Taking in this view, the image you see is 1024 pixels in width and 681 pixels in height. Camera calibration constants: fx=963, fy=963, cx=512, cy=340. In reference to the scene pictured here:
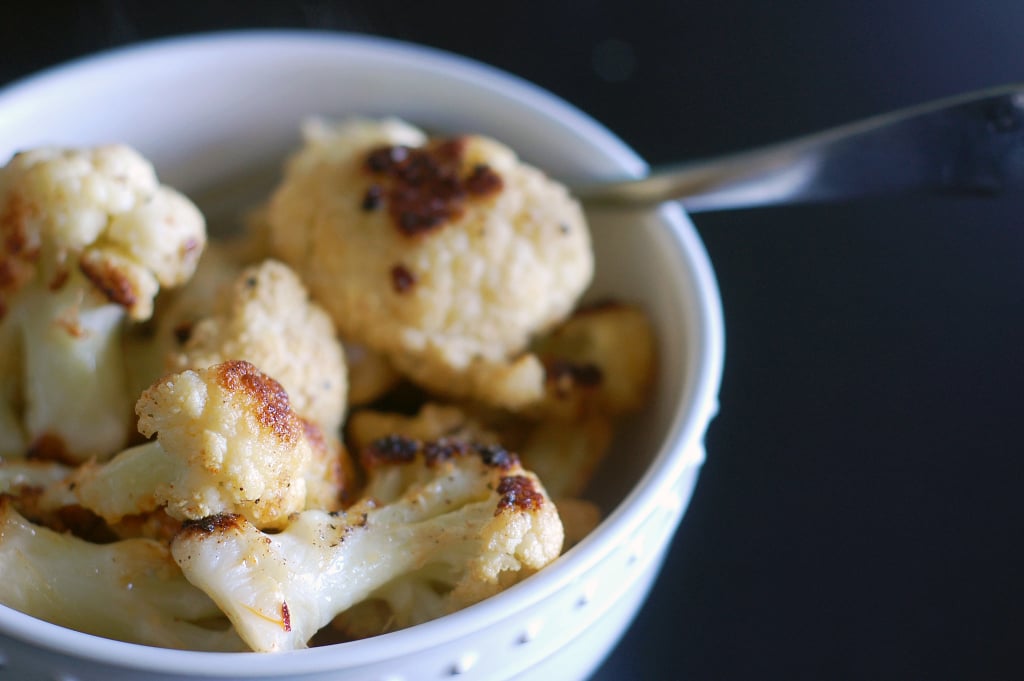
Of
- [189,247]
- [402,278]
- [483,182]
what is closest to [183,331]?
[189,247]

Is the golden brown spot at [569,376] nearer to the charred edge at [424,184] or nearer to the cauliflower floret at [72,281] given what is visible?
the charred edge at [424,184]

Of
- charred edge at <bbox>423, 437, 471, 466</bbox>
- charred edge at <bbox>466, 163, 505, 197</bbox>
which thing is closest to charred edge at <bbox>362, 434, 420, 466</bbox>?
charred edge at <bbox>423, 437, 471, 466</bbox>

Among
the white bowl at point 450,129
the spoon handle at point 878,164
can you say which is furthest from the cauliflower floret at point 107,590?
the spoon handle at point 878,164

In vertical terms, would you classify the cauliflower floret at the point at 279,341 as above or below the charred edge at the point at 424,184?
below

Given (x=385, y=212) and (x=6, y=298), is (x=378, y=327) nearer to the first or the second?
(x=385, y=212)

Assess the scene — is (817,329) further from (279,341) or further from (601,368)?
(279,341)
